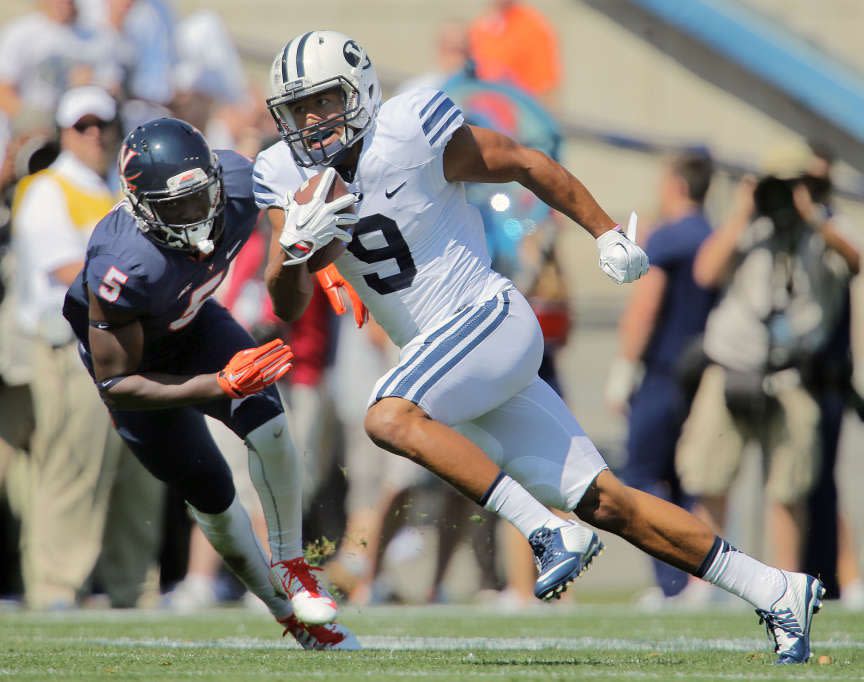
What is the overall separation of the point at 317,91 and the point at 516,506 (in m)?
1.24

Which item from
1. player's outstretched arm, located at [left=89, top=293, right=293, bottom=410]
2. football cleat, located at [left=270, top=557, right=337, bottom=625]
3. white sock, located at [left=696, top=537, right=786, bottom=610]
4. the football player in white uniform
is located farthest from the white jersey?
white sock, located at [left=696, top=537, right=786, bottom=610]

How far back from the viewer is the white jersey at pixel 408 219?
4.61m

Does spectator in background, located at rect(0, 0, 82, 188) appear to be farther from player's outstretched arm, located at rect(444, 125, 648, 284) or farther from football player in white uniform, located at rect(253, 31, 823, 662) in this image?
player's outstretched arm, located at rect(444, 125, 648, 284)

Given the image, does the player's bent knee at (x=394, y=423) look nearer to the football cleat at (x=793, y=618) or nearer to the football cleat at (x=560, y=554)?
the football cleat at (x=560, y=554)

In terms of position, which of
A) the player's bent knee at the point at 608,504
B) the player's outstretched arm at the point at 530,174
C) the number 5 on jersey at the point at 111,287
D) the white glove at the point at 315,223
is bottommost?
the player's bent knee at the point at 608,504

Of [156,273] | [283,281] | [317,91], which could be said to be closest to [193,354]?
[156,273]

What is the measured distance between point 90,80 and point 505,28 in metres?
2.58

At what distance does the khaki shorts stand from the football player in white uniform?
101 inches

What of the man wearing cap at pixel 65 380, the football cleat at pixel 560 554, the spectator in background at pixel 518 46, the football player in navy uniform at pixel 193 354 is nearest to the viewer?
the football cleat at pixel 560 554

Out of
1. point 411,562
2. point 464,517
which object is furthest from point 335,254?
point 411,562

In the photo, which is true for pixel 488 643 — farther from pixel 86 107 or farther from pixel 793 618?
pixel 86 107

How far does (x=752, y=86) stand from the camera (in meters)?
10.8

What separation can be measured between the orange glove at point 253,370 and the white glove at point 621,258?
3.03ft

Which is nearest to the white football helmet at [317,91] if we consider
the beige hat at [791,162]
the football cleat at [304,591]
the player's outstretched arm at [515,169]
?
the player's outstretched arm at [515,169]
